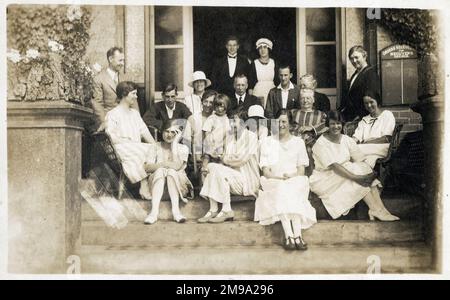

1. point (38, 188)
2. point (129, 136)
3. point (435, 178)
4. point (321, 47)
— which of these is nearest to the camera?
point (38, 188)

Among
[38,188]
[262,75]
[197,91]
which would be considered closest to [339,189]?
[262,75]

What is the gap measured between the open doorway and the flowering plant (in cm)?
123

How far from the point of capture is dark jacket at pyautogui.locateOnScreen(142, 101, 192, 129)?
5609mm

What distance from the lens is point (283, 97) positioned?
221 inches

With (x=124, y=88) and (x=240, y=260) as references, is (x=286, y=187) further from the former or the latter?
(x=124, y=88)

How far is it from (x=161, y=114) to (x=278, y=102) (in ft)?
3.89

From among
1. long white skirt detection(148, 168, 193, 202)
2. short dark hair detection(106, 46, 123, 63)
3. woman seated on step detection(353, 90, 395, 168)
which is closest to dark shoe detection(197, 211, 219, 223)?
long white skirt detection(148, 168, 193, 202)

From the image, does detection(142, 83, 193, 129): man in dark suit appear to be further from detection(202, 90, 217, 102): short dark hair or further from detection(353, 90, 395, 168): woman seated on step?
detection(353, 90, 395, 168): woman seated on step

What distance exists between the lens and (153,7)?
222 inches

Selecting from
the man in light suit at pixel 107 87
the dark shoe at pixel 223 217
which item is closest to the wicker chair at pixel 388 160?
the dark shoe at pixel 223 217

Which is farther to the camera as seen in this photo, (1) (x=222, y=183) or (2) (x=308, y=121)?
(2) (x=308, y=121)

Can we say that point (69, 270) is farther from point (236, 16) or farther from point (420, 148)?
point (420, 148)

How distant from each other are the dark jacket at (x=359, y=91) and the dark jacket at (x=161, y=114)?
1590mm

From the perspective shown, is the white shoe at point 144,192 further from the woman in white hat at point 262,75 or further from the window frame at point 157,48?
the woman in white hat at point 262,75
